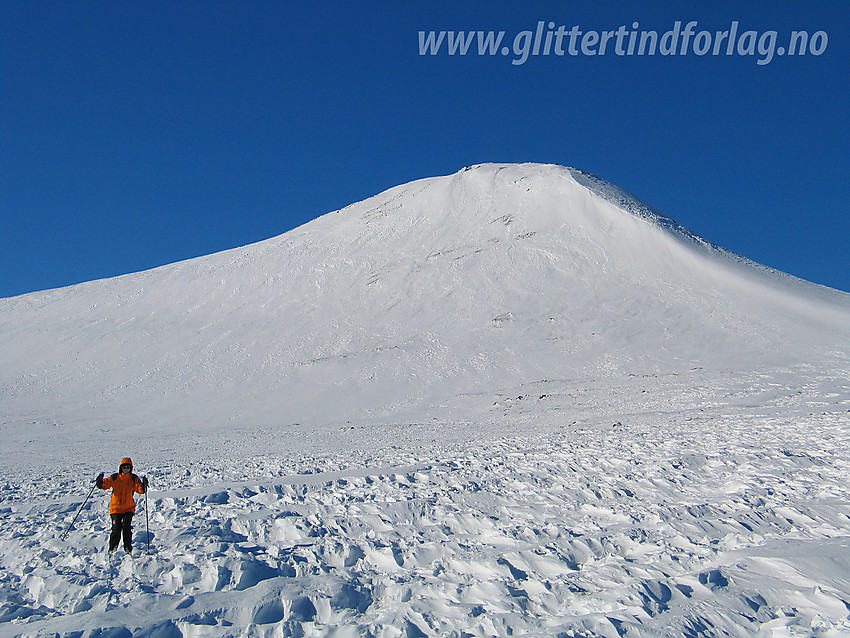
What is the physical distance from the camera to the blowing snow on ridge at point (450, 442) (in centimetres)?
675

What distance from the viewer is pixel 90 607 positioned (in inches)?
264

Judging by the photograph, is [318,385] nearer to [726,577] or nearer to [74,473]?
[74,473]

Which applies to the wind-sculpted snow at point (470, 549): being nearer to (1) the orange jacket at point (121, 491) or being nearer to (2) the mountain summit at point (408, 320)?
(1) the orange jacket at point (121, 491)

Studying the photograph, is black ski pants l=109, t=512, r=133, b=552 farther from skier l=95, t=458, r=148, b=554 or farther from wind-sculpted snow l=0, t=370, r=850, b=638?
wind-sculpted snow l=0, t=370, r=850, b=638

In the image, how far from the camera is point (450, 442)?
2062 cm

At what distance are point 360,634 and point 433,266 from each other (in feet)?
230

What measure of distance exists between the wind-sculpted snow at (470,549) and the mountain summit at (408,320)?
2341cm

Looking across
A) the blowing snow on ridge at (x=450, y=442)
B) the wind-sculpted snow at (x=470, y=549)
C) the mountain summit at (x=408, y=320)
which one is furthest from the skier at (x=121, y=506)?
the mountain summit at (x=408, y=320)

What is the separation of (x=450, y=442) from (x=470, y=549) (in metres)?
12.3

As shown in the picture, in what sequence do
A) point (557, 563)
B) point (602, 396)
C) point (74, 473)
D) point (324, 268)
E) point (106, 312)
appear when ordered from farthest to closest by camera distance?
point (324, 268) → point (106, 312) → point (602, 396) → point (74, 473) → point (557, 563)

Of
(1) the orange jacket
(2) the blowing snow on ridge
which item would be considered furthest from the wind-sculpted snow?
(1) the orange jacket

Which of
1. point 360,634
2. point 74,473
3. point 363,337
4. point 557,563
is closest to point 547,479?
point 557,563

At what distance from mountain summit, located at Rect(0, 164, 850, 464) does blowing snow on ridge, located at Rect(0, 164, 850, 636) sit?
0.40 m

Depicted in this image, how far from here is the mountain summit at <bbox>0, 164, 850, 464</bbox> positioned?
43.4 m
